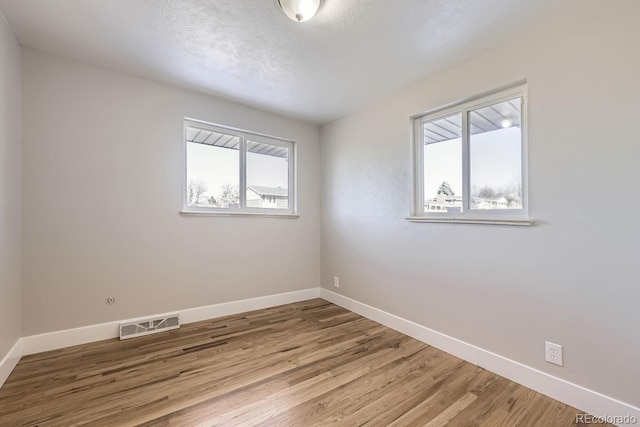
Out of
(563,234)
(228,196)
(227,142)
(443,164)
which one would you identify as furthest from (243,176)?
(563,234)

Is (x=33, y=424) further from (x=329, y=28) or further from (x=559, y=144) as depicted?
(x=559, y=144)

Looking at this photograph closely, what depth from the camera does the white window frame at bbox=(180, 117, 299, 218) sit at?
3.04 m

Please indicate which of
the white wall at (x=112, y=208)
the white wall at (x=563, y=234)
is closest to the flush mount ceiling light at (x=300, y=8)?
the white wall at (x=563, y=234)

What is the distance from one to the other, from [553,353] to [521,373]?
269 mm

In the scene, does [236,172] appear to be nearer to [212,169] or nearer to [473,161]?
[212,169]

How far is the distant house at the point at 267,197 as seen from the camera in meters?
3.52

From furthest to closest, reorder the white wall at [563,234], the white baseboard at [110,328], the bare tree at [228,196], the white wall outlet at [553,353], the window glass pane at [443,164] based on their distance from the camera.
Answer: the bare tree at [228,196] < the window glass pane at [443,164] < the white baseboard at [110,328] < the white wall outlet at [553,353] < the white wall at [563,234]

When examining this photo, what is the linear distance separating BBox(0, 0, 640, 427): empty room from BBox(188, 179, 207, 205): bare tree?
23 mm

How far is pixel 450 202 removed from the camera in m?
2.55

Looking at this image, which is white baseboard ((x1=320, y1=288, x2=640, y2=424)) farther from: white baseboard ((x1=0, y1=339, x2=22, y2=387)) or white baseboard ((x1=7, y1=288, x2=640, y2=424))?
white baseboard ((x1=0, y1=339, x2=22, y2=387))

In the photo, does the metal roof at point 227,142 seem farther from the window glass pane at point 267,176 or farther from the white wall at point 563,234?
the white wall at point 563,234

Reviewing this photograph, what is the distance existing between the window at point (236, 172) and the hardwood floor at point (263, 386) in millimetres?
1468

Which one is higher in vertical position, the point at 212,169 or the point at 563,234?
the point at 212,169

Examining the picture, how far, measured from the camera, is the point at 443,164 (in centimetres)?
262
